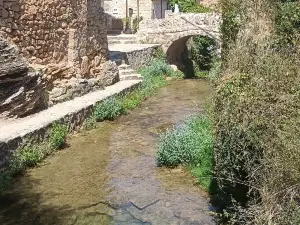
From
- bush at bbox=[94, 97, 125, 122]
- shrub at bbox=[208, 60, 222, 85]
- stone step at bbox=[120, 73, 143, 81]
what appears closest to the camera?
shrub at bbox=[208, 60, 222, 85]

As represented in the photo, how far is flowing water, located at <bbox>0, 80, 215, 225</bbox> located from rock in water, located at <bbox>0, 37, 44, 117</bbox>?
1.49 m

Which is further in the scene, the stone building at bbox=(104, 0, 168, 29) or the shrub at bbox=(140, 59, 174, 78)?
the stone building at bbox=(104, 0, 168, 29)

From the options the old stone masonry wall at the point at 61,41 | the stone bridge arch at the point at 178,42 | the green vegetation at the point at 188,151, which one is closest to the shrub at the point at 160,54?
the stone bridge arch at the point at 178,42

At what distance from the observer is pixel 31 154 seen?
9.62 m

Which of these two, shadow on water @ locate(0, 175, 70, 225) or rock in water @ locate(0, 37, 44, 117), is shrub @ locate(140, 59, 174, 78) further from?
shadow on water @ locate(0, 175, 70, 225)

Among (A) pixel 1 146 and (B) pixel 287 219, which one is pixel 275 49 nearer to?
(B) pixel 287 219

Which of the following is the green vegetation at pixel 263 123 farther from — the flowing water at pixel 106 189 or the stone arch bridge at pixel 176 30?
the stone arch bridge at pixel 176 30

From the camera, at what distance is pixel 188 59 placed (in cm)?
2669

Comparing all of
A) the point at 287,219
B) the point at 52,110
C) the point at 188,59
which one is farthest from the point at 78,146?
the point at 188,59

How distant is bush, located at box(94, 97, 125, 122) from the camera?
13250 millimetres

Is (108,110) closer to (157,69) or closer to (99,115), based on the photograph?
(99,115)

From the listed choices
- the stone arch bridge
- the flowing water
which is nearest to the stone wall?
the stone arch bridge

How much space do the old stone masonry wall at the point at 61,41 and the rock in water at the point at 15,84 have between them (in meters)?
0.28

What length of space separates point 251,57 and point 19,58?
20.6 feet
